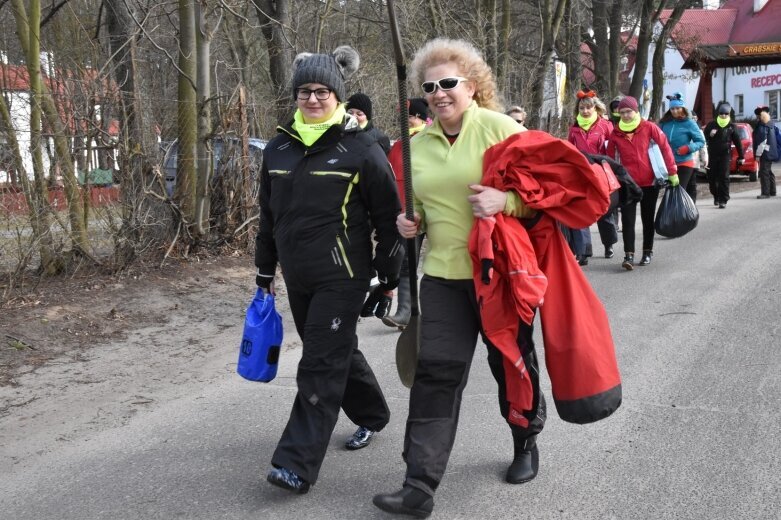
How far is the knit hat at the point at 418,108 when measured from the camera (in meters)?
7.87

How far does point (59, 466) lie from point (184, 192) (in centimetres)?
500

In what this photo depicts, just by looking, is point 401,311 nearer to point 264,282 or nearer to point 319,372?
point 264,282

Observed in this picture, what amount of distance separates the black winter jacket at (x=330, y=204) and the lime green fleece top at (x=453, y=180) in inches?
9.9

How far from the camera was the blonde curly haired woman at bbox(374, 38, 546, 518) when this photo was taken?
3.60 m

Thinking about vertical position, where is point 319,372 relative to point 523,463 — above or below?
above

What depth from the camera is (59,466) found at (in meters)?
4.35

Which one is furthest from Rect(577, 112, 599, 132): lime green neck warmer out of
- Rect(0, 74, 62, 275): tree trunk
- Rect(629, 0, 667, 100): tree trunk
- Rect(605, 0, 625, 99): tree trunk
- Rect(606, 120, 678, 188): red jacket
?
Rect(629, 0, 667, 100): tree trunk

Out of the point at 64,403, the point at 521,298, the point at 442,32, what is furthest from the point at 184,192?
the point at 442,32

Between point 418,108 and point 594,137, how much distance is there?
2.97 metres

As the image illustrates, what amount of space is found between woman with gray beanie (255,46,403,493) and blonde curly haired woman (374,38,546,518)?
0.27 m

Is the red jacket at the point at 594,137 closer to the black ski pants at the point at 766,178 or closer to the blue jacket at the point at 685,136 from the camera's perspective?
the blue jacket at the point at 685,136

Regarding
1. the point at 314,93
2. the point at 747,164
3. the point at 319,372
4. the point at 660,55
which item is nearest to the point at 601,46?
the point at 660,55

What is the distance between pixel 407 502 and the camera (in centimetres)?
356

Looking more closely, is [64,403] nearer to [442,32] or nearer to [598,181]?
[598,181]
